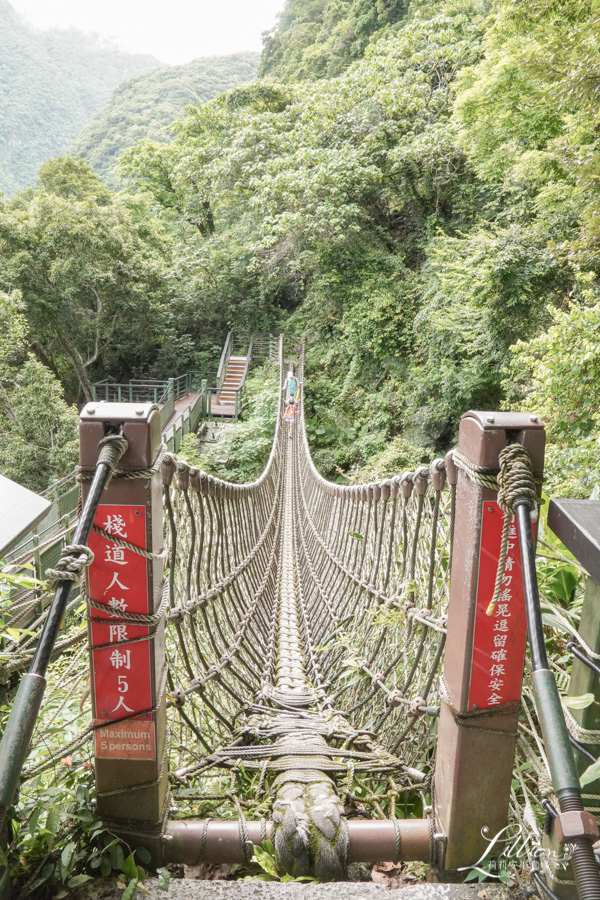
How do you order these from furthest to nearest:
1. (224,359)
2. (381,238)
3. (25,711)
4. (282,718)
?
1. (224,359)
2. (381,238)
3. (282,718)
4. (25,711)

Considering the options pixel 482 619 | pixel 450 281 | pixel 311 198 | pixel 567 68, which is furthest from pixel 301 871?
pixel 311 198

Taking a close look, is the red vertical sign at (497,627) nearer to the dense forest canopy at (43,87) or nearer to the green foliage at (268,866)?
the green foliage at (268,866)

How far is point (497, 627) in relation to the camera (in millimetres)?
832

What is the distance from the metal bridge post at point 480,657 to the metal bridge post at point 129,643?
0.48 metres

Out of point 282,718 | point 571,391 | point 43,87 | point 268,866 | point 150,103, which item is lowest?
point 282,718

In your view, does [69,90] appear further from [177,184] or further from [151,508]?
[151,508]

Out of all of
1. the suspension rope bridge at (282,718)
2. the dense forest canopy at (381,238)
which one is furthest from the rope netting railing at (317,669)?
the dense forest canopy at (381,238)

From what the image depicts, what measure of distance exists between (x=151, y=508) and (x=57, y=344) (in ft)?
36.0

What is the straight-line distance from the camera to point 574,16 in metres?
3.38

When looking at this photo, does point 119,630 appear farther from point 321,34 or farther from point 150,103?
point 150,103

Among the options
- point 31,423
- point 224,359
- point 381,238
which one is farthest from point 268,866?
point 224,359

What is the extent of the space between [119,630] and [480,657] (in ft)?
1.86

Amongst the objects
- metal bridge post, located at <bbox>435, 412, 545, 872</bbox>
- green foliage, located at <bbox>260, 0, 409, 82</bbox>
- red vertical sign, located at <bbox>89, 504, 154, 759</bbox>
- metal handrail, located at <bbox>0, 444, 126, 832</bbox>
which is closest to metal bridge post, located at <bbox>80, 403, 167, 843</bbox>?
red vertical sign, located at <bbox>89, 504, 154, 759</bbox>

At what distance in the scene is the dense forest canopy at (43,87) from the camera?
27.8 m
